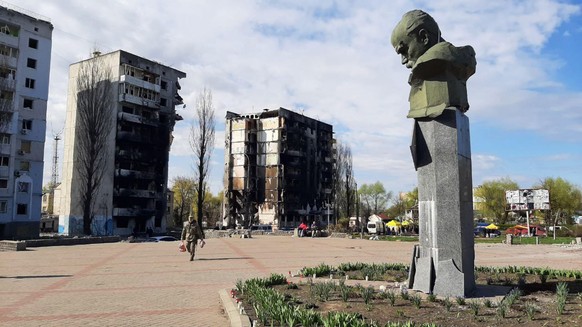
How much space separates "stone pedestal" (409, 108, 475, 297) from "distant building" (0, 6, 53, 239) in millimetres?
37314

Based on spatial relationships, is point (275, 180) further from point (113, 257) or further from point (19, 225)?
point (113, 257)

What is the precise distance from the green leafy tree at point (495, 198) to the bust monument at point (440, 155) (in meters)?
73.1

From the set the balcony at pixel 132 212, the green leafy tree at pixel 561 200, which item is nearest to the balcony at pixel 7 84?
the balcony at pixel 132 212

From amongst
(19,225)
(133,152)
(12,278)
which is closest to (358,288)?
(12,278)

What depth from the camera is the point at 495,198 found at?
7550 cm

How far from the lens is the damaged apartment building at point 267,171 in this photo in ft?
217

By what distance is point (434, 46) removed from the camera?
8117mm

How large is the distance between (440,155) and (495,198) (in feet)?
244

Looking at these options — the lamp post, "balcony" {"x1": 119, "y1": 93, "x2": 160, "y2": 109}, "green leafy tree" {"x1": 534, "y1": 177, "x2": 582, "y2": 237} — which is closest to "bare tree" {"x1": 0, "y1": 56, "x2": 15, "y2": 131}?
"balcony" {"x1": 119, "y1": 93, "x2": 160, "y2": 109}

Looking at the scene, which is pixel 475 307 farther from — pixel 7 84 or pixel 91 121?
pixel 7 84

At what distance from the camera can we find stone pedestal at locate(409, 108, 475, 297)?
7.74 metres

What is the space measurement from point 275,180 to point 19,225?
34862 mm

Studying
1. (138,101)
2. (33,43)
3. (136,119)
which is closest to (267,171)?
(136,119)

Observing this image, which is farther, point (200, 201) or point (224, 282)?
point (200, 201)
